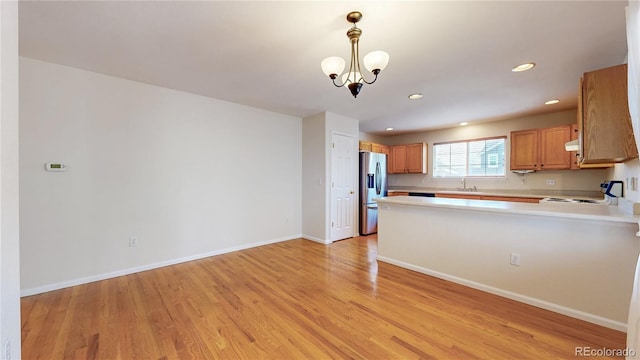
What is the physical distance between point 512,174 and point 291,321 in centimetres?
528

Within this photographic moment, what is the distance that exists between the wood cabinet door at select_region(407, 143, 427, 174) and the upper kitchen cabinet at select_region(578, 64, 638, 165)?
155 inches

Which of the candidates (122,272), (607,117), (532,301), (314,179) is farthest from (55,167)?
(607,117)

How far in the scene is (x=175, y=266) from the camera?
132 inches

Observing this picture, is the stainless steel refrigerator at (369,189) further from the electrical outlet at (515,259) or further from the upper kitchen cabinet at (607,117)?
the upper kitchen cabinet at (607,117)

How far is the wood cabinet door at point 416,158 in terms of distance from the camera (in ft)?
20.2

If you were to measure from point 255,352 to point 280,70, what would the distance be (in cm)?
263

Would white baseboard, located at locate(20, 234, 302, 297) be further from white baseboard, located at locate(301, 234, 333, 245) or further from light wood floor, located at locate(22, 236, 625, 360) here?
white baseboard, located at locate(301, 234, 333, 245)

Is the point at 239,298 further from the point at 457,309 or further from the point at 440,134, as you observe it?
the point at 440,134

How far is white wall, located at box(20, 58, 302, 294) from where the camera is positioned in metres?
2.60

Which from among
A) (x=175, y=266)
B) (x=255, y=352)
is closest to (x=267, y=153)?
(x=175, y=266)

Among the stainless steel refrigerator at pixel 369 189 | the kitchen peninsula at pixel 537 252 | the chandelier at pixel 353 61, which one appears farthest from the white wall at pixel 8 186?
the stainless steel refrigerator at pixel 369 189

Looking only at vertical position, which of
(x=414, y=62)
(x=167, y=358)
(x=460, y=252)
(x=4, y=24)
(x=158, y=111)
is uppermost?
(x=414, y=62)

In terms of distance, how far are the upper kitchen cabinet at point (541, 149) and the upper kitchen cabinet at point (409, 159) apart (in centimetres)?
177

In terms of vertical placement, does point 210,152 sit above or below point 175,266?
above
